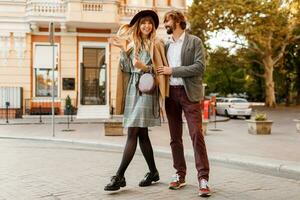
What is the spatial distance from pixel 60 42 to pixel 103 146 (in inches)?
660

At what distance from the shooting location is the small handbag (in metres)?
6.02

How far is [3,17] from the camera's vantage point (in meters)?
27.6

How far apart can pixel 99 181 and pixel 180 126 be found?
1.48 meters

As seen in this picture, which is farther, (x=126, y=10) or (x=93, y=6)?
(x=126, y=10)

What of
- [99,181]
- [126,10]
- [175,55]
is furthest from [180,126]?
[126,10]

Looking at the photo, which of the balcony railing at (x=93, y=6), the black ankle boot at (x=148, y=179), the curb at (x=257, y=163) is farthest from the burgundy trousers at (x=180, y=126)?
the balcony railing at (x=93, y=6)

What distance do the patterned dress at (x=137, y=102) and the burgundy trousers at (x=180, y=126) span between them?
0.82 feet

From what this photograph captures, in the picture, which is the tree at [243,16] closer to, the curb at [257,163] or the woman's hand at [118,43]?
the curb at [257,163]

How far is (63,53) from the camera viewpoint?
92.1 ft

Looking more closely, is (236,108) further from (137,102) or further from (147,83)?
(147,83)

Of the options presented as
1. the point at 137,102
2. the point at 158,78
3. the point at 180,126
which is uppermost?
the point at 158,78

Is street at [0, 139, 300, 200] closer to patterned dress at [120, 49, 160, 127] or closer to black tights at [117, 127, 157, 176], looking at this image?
black tights at [117, 127, 157, 176]

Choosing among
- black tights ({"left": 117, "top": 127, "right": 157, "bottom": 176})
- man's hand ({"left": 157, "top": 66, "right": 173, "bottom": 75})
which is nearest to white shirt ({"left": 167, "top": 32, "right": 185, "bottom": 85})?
man's hand ({"left": 157, "top": 66, "right": 173, "bottom": 75})

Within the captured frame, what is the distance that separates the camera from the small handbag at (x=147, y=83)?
6.02m
